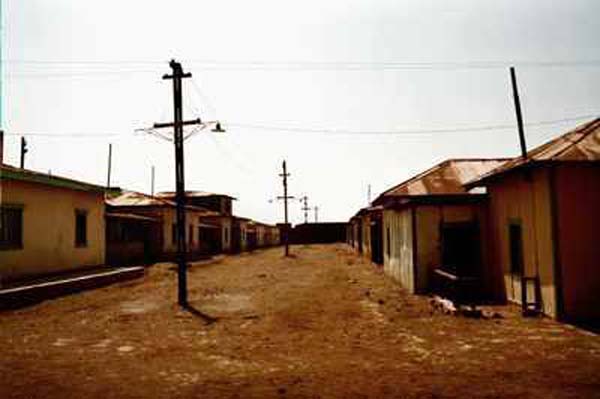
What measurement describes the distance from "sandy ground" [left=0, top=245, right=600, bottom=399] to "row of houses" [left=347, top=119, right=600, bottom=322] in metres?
0.99

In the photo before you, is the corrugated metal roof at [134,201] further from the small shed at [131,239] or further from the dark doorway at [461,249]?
the dark doorway at [461,249]

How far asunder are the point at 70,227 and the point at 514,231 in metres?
15.8

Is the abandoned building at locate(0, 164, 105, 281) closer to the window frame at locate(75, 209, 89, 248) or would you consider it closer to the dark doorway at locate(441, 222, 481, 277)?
the window frame at locate(75, 209, 89, 248)

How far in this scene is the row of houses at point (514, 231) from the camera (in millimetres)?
9758

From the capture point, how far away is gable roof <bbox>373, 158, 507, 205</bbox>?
1642 cm

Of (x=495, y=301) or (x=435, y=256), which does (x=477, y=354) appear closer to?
(x=495, y=301)

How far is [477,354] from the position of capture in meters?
7.36

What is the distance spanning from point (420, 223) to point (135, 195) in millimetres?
21889

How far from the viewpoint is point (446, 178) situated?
1736 centimetres

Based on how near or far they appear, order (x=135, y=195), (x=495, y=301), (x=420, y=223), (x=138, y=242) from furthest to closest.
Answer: (x=135, y=195) < (x=138, y=242) < (x=420, y=223) < (x=495, y=301)

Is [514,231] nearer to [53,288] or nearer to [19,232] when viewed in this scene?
[53,288]

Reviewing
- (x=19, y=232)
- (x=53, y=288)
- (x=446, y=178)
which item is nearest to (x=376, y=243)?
(x=446, y=178)

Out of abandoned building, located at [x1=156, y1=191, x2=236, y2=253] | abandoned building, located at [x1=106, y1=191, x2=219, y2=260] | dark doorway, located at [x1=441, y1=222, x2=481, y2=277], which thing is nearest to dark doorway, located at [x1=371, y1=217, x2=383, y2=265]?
dark doorway, located at [x1=441, y1=222, x2=481, y2=277]

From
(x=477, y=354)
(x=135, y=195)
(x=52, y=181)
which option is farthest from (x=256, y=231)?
(x=477, y=354)
